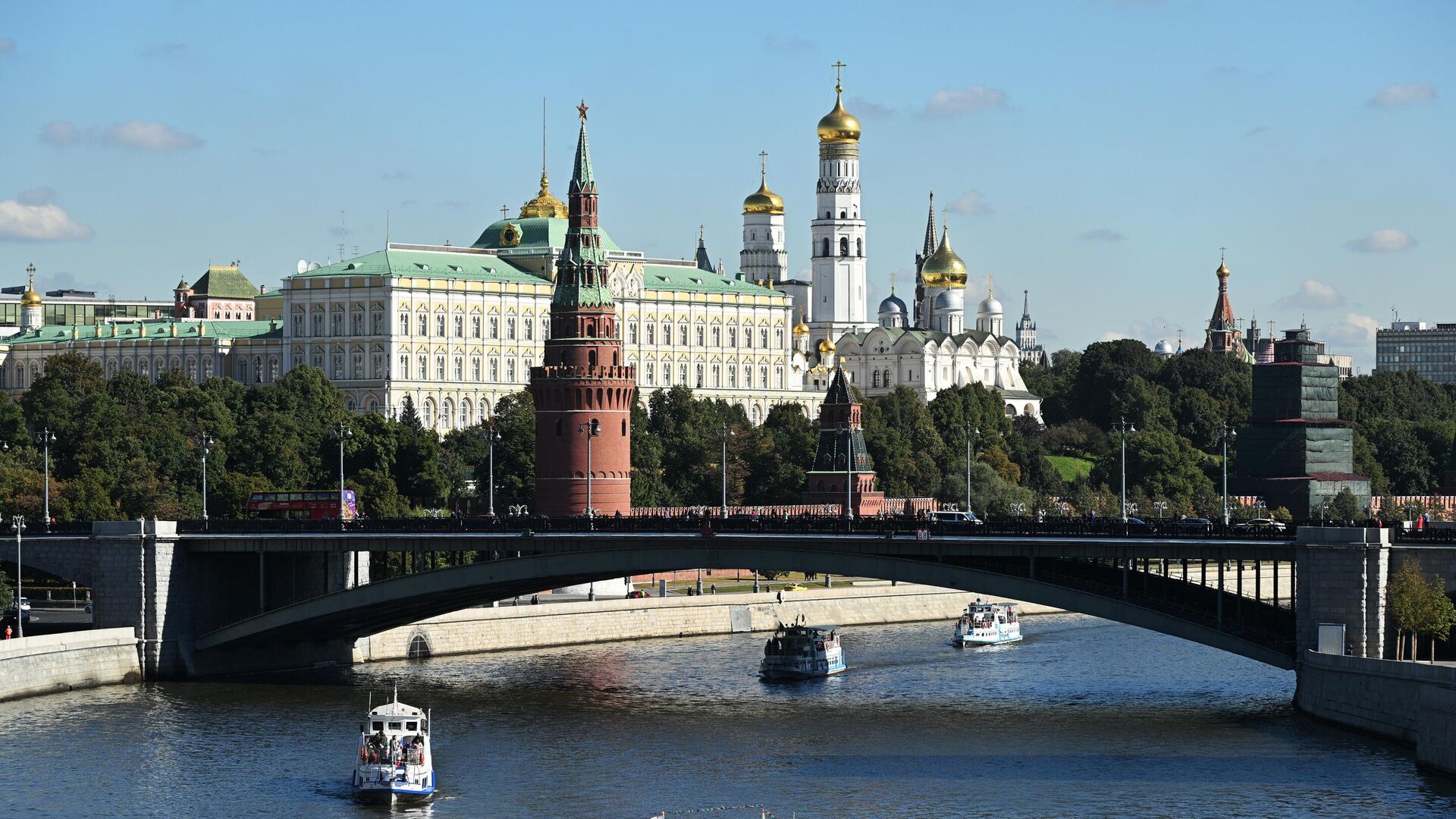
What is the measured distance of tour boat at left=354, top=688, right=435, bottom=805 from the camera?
71.6m

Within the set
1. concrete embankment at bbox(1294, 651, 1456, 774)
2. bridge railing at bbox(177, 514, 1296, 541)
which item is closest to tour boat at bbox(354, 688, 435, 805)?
bridge railing at bbox(177, 514, 1296, 541)

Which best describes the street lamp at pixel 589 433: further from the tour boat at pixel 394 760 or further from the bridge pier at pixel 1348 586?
the tour boat at pixel 394 760

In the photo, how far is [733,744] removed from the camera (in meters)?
80.8

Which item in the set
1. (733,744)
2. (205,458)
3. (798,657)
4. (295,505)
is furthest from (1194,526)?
(205,458)

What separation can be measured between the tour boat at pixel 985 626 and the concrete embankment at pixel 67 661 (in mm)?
33623

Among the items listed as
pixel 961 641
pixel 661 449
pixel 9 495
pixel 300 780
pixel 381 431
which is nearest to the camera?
pixel 300 780

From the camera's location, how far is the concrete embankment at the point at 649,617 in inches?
4131

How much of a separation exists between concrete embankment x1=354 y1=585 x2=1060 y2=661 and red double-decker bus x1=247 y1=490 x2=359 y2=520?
8.54 m

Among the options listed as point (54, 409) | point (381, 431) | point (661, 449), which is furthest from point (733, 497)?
point (54, 409)

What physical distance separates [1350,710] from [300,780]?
92.3 ft

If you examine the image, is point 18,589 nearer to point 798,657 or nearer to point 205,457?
point 205,457

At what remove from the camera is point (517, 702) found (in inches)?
3558

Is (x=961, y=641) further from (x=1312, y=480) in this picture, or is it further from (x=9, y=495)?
(x=1312, y=480)

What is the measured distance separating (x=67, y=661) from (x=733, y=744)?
23.6 meters
